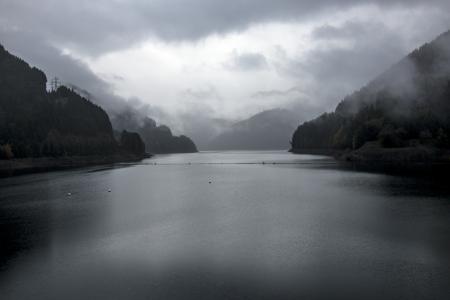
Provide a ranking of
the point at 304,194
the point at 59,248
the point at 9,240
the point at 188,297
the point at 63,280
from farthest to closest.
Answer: the point at 304,194 → the point at 9,240 → the point at 59,248 → the point at 63,280 → the point at 188,297

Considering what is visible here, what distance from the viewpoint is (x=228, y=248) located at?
33.6m

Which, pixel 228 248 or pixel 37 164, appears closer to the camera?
pixel 228 248

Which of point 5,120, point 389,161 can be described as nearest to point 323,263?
point 389,161

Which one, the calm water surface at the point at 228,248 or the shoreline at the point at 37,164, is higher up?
the shoreline at the point at 37,164

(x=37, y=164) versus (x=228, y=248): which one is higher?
(x=37, y=164)

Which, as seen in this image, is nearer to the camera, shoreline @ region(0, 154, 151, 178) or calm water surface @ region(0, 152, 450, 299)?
calm water surface @ region(0, 152, 450, 299)

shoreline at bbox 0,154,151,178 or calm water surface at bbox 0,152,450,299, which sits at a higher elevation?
shoreline at bbox 0,154,151,178

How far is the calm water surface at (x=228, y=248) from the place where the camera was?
963 inches

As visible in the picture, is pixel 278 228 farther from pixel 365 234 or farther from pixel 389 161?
pixel 389 161

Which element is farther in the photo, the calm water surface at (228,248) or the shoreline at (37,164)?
the shoreline at (37,164)

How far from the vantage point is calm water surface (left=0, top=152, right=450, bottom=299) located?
2447 cm

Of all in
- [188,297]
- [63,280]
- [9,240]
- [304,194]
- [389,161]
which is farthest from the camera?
[389,161]

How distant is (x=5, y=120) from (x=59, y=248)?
618 ft

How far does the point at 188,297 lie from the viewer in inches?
909
